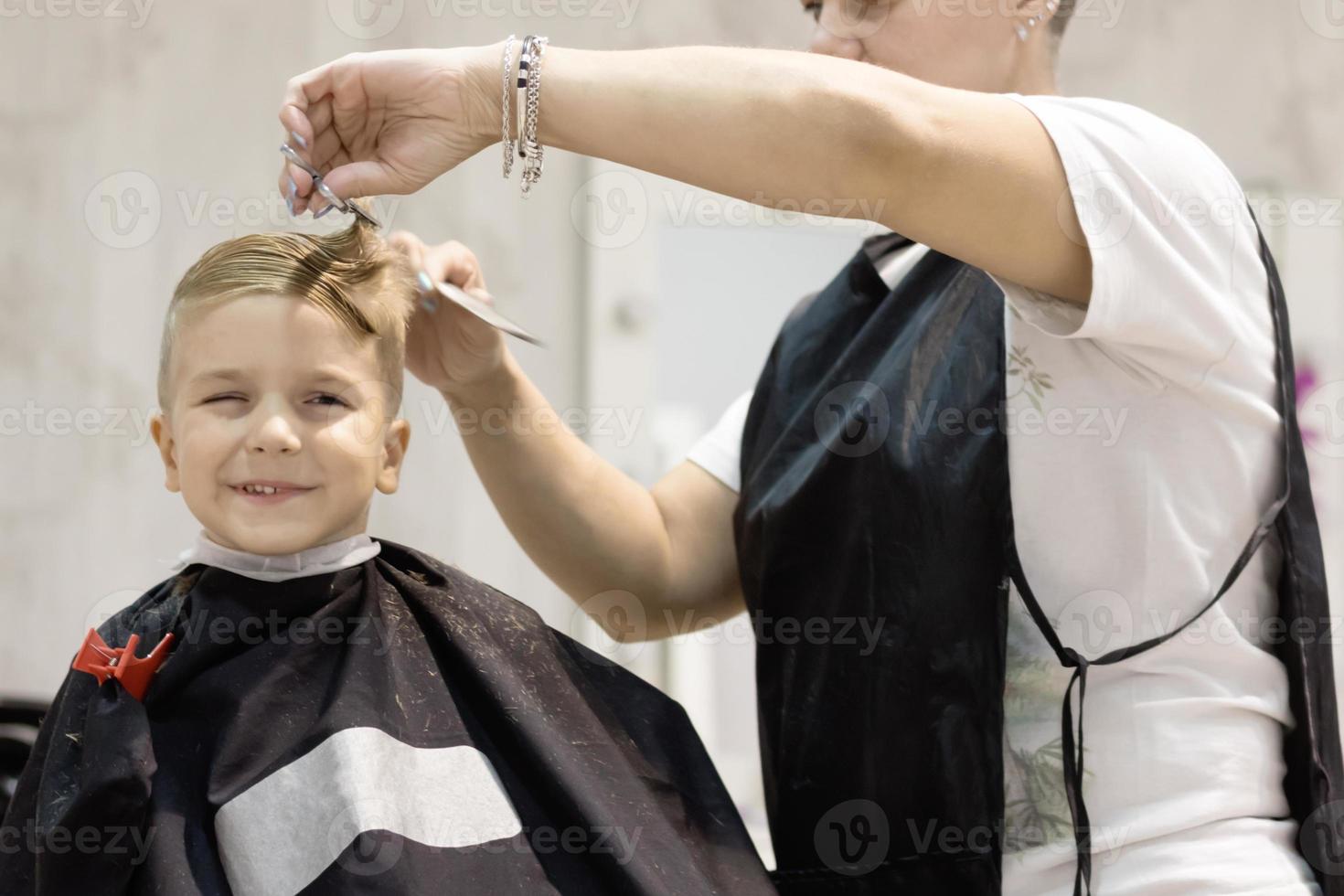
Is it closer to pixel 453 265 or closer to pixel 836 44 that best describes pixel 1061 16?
pixel 836 44

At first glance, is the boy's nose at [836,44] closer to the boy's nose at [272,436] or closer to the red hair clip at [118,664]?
the boy's nose at [272,436]

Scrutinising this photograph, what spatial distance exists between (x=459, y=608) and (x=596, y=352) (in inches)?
52.3

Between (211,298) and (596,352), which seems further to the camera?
(596,352)

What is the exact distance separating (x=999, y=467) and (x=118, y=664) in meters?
0.84

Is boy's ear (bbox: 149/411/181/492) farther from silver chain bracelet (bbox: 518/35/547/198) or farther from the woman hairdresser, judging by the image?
silver chain bracelet (bbox: 518/35/547/198)

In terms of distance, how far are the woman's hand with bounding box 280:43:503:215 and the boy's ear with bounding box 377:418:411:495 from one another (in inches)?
10.1

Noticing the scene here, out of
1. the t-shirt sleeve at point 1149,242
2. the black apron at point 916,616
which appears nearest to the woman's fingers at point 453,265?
the black apron at point 916,616

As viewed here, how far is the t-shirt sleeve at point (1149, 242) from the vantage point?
3.70 ft

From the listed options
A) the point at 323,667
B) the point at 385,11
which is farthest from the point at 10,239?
the point at 323,667

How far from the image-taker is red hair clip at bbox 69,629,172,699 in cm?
111

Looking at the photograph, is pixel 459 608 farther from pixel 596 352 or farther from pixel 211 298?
pixel 596 352

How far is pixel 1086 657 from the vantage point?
1214mm

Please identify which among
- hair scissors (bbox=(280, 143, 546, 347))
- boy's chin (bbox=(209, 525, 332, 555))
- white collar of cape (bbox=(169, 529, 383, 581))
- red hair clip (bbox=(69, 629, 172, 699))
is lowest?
red hair clip (bbox=(69, 629, 172, 699))

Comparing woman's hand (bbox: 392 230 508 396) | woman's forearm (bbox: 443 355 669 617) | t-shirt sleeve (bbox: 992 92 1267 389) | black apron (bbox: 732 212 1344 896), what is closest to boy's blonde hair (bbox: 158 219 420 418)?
woman's hand (bbox: 392 230 508 396)
